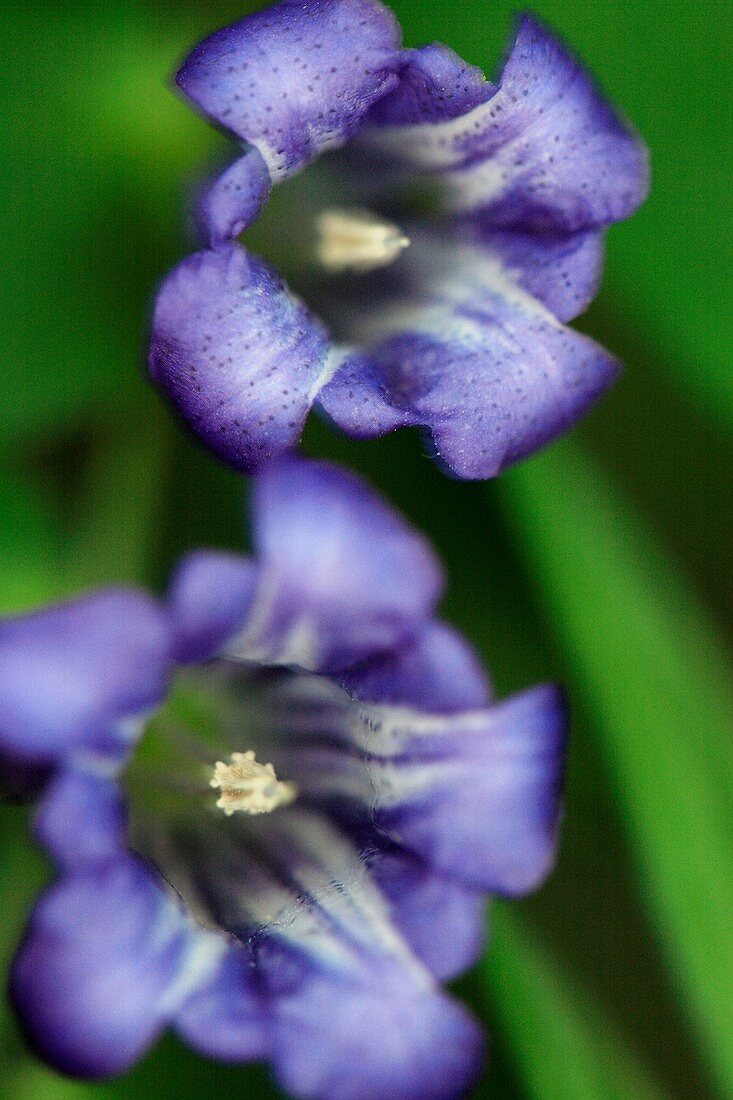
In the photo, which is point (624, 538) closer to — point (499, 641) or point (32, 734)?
point (499, 641)

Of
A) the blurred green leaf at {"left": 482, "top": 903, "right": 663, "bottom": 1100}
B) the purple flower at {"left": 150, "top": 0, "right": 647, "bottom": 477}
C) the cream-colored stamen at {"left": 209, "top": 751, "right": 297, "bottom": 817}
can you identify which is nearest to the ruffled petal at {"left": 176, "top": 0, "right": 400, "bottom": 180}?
the purple flower at {"left": 150, "top": 0, "right": 647, "bottom": 477}

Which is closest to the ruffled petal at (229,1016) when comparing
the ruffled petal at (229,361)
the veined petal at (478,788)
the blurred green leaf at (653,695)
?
the veined petal at (478,788)

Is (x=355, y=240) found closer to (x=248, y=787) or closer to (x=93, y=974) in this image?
(x=248, y=787)

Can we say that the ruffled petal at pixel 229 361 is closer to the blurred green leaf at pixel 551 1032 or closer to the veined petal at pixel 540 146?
the veined petal at pixel 540 146

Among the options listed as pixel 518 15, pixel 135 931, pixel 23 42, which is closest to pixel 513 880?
pixel 135 931

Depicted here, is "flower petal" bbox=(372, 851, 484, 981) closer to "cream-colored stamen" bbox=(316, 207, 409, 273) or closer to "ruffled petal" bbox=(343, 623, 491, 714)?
"ruffled petal" bbox=(343, 623, 491, 714)

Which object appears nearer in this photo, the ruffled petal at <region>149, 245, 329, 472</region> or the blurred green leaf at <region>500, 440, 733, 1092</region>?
the ruffled petal at <region>149, 245, 329, 472</region>
